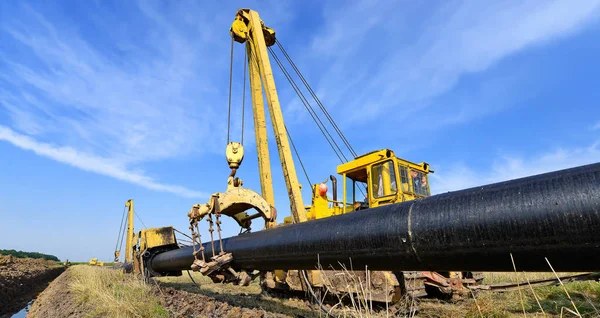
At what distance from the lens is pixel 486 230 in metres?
1.78

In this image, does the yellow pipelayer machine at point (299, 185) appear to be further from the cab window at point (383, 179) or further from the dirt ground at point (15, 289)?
the dirt ground at point (15, 289)

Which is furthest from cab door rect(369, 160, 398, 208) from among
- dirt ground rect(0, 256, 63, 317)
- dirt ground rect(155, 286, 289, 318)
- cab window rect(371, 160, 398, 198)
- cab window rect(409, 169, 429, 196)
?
dirt ground rect(0, 256, 63, 317)

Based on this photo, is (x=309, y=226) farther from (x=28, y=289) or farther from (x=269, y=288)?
(x=28, y=289)

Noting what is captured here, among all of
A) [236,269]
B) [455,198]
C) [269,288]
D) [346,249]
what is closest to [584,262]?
[455,198]

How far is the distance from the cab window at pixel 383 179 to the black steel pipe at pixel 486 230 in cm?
422

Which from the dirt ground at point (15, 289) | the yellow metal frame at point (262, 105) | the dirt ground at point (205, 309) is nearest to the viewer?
the dirt ground at point (205, 309)

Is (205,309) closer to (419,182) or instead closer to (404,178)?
(404,178)

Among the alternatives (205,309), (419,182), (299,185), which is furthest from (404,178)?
(205,309)

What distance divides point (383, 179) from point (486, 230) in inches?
203

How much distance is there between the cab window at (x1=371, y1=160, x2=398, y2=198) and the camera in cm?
683

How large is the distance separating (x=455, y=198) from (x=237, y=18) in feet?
28.0

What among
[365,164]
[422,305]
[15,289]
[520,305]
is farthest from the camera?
[15,289]

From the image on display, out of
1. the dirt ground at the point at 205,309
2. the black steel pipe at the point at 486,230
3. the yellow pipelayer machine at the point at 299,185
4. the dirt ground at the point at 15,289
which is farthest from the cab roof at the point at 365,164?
the dirt ground at the point at 15,289

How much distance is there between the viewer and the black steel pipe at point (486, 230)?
1.55 m
